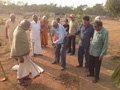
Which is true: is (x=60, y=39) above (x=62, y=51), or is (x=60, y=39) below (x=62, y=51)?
above

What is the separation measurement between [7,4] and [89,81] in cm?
3320

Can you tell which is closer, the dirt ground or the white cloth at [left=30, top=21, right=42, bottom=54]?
the dirt ground

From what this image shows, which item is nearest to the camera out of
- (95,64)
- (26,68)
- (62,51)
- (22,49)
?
(22,49)

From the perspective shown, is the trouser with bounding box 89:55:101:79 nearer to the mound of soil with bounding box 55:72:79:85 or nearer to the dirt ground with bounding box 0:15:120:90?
the dirt ground with bounding box 0:15:120:90

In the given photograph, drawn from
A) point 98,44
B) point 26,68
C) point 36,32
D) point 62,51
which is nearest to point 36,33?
point 36,32

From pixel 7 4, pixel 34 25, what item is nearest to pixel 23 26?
pixel 34 25

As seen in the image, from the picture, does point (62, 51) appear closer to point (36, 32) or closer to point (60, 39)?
point (60, 39)

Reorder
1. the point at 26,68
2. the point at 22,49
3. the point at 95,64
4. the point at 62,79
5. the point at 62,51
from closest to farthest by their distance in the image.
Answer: the point at 22,49 < the point at 26,68 < the point at 95,64 < the point at 62,79 < the point at 62,51

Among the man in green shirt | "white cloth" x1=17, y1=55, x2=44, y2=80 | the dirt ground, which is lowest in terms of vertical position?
the dirt ground

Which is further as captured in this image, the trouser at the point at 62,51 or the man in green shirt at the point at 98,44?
the trouser at the point at 62,51

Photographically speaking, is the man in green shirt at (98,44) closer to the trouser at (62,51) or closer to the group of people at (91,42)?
the group of people at (91,42)

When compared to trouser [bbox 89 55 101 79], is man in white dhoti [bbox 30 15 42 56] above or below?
above

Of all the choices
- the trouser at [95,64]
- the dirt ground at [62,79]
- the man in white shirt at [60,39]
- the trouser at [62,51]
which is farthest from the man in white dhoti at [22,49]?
the trouser at [95,64]

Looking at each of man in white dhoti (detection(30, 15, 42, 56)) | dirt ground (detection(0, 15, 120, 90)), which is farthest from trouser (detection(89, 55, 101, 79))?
man in white dhoti (detection(30, 15, 42, 56))
